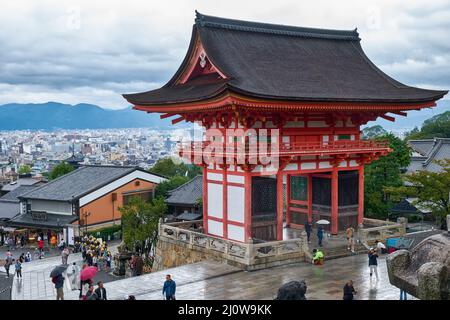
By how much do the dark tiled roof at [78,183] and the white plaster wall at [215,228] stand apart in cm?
2480

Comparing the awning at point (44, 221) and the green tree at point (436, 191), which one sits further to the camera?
the awning at point (44, 221)

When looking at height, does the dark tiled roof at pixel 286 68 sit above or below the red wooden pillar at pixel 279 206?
above

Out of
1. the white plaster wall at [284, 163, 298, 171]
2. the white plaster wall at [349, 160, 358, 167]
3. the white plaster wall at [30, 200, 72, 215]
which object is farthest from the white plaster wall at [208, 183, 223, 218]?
the white plaster wall at [30, 200, 72, 215]

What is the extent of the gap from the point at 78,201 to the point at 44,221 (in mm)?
4157

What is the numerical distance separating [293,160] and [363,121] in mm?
6023

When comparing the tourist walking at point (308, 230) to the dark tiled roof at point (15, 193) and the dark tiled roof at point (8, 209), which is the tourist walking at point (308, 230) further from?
the dark tiled roof at point (15, 193)

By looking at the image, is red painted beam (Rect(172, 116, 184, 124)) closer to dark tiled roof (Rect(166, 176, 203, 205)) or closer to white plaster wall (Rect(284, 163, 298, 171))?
white plaster wall (Rect(284, 163, 298, 171))

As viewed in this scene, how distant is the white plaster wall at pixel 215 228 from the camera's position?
97.3ft

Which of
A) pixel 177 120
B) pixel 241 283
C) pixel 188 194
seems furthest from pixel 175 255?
pixel 188 194

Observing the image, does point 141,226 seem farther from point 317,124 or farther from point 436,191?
point 436,191

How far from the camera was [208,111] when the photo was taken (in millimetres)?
28359

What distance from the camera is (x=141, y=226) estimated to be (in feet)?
122

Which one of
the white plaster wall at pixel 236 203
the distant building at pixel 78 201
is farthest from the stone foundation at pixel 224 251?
the distant building at pixel 78 201

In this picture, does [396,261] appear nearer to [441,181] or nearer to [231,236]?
[231,236]
